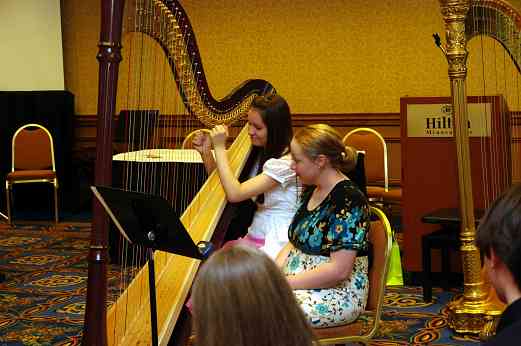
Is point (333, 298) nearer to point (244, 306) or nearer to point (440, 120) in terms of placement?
point (244, 306)

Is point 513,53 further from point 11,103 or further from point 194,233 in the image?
point 11,103

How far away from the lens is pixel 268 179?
3527 millimetres

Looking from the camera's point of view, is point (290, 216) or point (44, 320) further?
point (44, 320)

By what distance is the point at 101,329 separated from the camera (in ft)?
8.30

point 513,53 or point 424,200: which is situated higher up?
point 513,53

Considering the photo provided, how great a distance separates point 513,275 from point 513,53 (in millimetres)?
2419

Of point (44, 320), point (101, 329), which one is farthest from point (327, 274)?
point (44, 320)

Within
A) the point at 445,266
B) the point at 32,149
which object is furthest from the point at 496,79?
the point at 32,149

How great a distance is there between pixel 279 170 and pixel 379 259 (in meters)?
0.70

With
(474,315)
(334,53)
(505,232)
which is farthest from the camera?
(334,53)

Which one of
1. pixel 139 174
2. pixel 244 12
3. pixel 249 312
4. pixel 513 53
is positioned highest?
pixel 244 12

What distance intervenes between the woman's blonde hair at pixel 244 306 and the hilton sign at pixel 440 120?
381 cm

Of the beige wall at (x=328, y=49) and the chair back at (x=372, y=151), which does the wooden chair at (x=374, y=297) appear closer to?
the chair back at (x=372, y=151)

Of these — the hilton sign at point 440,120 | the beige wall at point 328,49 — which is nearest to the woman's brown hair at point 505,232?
the hilton sign at point 440,120
